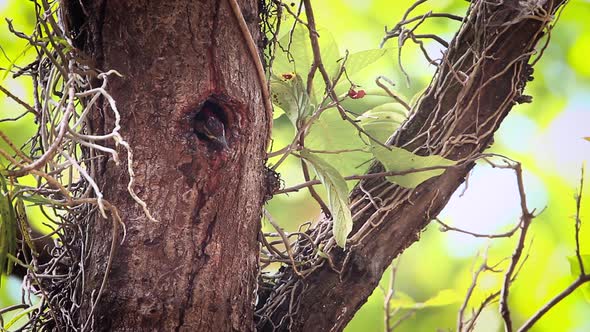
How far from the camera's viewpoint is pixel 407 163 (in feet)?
2.83

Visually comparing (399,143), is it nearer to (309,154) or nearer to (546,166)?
(309,154)

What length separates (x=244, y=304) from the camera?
0.75 meters

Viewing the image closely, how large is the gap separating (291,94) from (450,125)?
218mm

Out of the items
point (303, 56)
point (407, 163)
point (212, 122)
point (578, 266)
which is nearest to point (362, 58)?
point (303, 56)

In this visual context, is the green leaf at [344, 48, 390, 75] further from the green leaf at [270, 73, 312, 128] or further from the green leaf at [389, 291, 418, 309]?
the green leaf at [389, 291, 418, 309]

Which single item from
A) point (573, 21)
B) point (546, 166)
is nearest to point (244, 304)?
point (546, 166)

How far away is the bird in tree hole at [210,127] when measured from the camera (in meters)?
0.71

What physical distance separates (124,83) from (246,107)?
0.43ft

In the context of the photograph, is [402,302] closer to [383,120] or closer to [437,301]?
[437,301]

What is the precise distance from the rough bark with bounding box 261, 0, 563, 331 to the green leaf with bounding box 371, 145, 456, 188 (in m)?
0.03

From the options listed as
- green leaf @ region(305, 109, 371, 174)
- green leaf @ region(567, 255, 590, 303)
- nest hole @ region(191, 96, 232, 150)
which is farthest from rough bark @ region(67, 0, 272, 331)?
green leaf @ region(567, 255, 590, 303)

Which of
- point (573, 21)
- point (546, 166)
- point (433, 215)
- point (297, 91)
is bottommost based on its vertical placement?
point (433, 215)

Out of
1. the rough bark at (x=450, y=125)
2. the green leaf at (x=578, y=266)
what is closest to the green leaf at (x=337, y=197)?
the rough bark at (x=450, y=125)

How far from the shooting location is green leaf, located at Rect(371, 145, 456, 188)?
0.85 m
